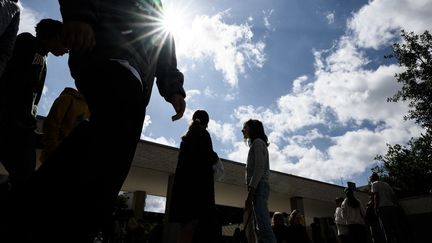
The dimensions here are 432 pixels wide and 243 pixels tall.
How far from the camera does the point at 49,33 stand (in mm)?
2973

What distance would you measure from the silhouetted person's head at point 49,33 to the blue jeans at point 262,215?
10.0 feet

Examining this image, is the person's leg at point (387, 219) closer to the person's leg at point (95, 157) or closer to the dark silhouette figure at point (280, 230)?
the dark silhouette figure at point (280, 230)

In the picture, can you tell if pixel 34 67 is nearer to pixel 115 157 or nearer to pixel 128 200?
pixel 115 157

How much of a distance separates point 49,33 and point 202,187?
2.32 m

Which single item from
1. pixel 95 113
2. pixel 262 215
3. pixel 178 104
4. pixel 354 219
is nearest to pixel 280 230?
pixel 354 219

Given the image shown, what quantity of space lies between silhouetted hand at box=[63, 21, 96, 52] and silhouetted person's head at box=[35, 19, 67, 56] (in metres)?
1.84

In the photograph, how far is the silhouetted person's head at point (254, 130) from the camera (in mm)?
4836

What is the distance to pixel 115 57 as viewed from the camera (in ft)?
4.92

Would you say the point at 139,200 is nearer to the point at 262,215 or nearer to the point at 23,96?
the point at 262,215

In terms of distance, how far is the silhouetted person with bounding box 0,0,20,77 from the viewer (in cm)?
153

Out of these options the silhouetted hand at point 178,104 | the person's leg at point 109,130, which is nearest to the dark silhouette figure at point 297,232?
the silhouetted hand at point 178,104

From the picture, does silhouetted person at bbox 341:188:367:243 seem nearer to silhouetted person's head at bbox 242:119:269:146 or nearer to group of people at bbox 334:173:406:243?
group of people at bbox 334:173:406:243

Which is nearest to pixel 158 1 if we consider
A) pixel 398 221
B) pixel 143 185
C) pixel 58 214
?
pixel 58 214

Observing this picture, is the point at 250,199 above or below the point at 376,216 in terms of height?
below
